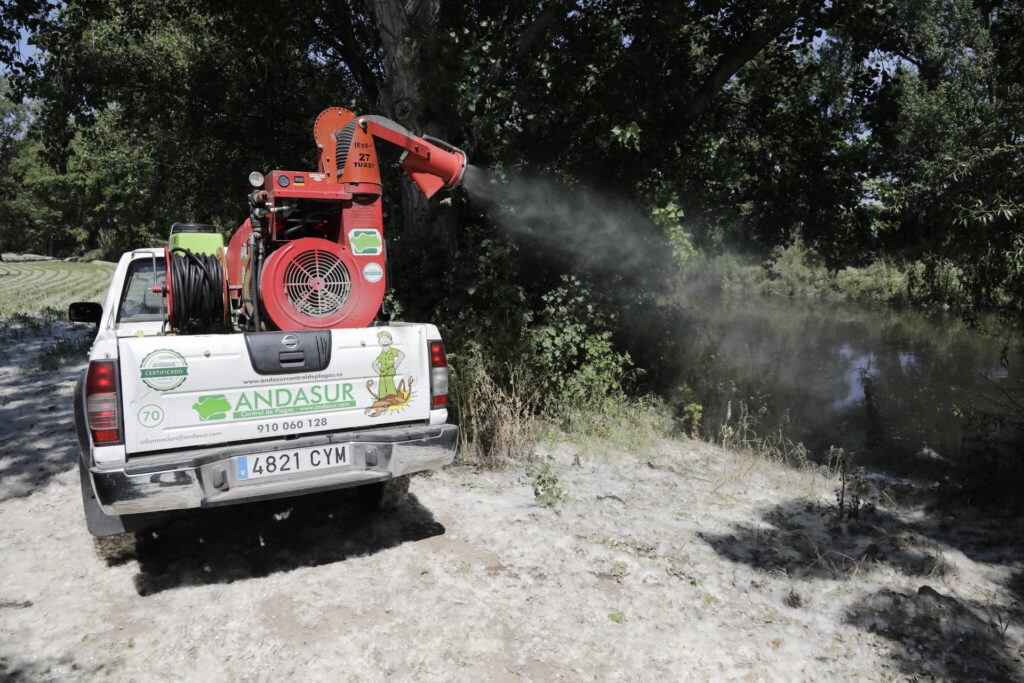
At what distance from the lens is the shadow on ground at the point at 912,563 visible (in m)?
3.70

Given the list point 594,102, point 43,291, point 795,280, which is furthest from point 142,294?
point 795,280

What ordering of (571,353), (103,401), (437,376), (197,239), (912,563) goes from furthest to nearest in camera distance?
(571,353) → (197,239) → (912,563) → (437,376) → (103,401)

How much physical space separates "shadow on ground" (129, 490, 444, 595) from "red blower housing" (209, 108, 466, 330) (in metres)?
1.42

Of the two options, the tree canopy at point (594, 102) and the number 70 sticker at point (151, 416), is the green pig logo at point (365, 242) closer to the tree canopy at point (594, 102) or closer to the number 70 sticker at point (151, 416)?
the number 70 sticker at point (151, 416)

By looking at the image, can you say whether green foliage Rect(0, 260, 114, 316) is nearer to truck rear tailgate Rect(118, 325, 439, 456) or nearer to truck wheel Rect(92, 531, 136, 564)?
truck wheel Rect(92, 531, 136, 564)

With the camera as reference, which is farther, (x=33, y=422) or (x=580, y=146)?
(x=580, y=146)

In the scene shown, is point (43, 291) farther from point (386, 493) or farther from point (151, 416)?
point (151, 416)

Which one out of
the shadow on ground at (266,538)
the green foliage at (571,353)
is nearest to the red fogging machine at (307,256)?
the shadow on ground at (266,538)

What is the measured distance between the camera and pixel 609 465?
277 inches

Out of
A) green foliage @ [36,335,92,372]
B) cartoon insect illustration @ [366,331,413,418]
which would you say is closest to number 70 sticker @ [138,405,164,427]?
cartoon insect illustration @ [366,331,413,418]

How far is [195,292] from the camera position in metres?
5.00

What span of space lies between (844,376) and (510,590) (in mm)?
12793

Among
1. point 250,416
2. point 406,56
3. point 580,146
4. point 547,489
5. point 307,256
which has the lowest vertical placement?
point 547,489

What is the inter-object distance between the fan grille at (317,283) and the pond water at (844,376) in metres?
4.86
